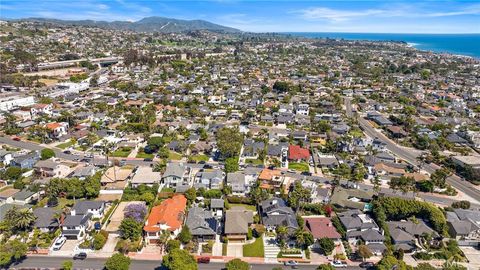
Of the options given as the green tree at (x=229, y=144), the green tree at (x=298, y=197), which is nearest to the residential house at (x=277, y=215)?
the green tree at (x=298, y=197)

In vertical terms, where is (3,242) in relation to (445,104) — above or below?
below

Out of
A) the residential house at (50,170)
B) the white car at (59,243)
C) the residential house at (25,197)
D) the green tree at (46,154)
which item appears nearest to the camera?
the white car at (59,243)

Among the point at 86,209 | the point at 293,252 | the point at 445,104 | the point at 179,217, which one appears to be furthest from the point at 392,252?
the point at 445,104

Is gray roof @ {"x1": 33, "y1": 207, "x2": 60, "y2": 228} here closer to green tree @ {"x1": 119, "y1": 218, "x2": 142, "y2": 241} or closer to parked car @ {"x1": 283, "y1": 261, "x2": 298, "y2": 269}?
green tree @ {"x1": 119, "y1": 218, "x2": 142, "y2": 241}

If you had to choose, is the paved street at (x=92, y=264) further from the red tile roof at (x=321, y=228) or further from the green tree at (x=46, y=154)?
the green tree at (x=46, y=154)

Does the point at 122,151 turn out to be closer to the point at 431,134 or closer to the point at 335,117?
the point at 335,117

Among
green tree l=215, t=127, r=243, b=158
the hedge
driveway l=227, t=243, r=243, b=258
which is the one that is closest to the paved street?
driveway l=227, t=243, r=243, b=258

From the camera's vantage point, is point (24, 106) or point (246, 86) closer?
point (24, 106)
